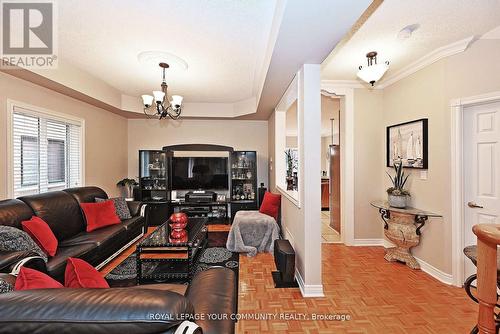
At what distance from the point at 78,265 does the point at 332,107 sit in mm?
Result: 5345

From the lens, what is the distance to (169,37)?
241 cm

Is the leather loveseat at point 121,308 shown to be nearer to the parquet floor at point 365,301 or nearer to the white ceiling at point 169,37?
the parquet floor at point 365,301

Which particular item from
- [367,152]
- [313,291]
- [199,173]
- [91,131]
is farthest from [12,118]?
[367,152]

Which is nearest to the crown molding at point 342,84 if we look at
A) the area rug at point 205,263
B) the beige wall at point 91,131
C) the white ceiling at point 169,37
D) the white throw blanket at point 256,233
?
the white ceiling at point 169,37

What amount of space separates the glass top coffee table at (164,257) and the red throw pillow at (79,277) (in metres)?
1.26

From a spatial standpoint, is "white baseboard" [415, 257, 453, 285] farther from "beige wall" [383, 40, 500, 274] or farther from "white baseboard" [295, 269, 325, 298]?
"white baseboard" [295, 269, 325, 298]

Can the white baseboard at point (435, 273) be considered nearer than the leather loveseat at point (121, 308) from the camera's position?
No

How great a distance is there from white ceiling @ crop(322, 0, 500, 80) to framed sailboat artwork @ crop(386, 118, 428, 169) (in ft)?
2.77

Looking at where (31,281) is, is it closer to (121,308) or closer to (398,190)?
(121,308)

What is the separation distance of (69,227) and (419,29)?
453 cm

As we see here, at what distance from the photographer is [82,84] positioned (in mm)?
3383

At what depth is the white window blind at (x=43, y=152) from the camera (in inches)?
114

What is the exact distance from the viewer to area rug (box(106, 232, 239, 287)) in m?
2.66

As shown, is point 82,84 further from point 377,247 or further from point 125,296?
point 377,247
